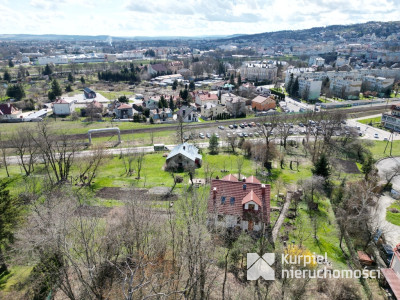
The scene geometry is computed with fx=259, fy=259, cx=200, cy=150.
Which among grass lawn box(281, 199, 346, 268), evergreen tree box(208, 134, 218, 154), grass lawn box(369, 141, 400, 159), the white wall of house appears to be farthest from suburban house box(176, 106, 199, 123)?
grass lawn box(281, 199, 346, 268)

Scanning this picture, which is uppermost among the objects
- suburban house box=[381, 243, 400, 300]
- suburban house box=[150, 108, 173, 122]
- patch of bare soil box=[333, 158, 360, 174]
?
suburban house box=[381, 243, 400, 300]

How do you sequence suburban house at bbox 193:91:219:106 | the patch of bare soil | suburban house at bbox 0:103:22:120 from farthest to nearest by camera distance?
suburban house at bbox 193:91:219:106
suburban house at bbox 0:103:22:120
the patch of bare soil

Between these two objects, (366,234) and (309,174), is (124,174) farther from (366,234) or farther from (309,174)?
(366,234)

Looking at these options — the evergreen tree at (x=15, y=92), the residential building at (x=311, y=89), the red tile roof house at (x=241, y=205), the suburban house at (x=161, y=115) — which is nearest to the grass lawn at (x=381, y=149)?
the red tile roof house at (x=241, y=205)

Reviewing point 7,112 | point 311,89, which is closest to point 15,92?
point 7,112

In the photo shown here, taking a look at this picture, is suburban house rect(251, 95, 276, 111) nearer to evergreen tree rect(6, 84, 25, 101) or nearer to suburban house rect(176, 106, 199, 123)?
suburban house rect(176, 106, 199, 123)

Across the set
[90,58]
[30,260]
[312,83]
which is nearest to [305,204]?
[30,260]

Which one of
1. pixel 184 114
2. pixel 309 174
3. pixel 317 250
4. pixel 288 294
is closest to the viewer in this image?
pixel 288 294

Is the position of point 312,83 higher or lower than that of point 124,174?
higher
